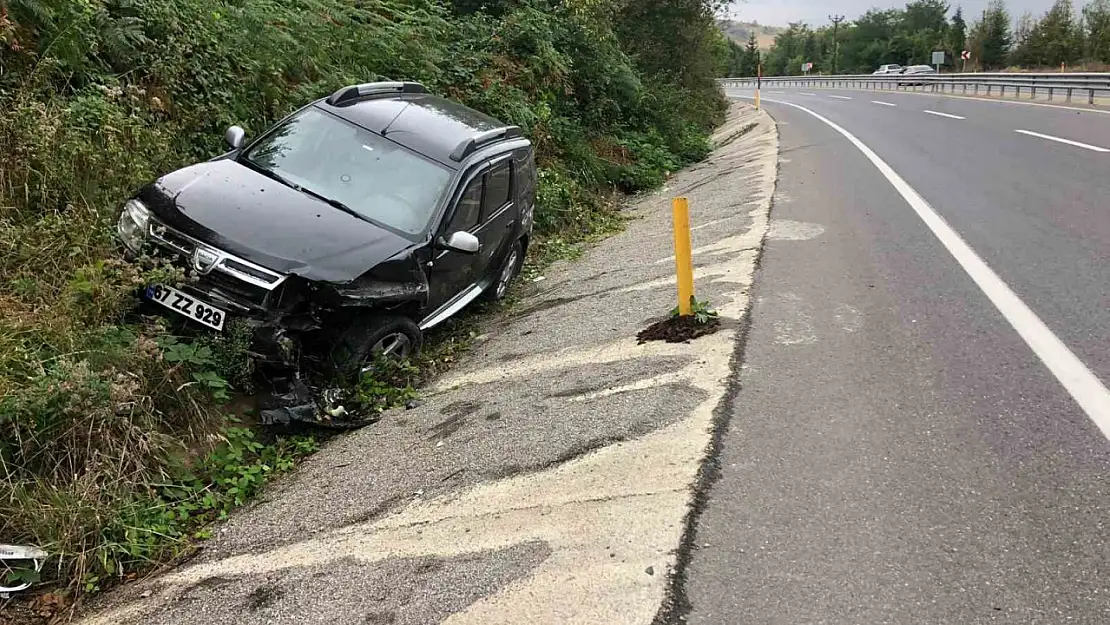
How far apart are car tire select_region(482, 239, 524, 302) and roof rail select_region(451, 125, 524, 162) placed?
102 cm

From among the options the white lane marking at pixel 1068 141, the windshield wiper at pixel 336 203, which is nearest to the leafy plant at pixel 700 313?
the windshield wiper at pixel 336 203

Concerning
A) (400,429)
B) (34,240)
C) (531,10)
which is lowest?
(400,429)

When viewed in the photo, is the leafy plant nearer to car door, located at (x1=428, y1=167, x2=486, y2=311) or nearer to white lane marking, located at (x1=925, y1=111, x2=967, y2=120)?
car door, located at (x1=428, y1=167, x2=486, y2=311)

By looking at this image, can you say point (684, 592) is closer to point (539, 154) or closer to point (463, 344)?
point (463, 344)

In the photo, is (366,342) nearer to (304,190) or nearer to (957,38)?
(304,190)

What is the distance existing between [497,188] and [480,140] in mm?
469

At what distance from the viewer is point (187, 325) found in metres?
5.14

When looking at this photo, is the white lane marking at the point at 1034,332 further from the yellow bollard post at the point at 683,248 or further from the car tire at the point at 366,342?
the car tire at the point at 366,342

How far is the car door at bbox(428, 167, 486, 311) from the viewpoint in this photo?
6.22 meters

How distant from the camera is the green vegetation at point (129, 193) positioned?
410cm

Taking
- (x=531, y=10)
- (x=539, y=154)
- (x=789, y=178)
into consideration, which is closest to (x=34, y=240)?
(x=539, y=154)

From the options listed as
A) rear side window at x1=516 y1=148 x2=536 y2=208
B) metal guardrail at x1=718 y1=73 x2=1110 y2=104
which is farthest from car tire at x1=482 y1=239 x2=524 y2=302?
metal guardrail at x1=718 y1=73 x2=1110 y2=104

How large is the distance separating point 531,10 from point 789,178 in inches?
259

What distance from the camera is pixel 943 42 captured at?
94.6 meters
